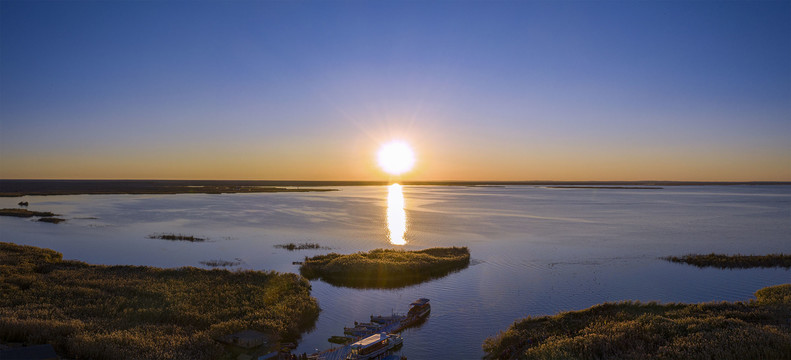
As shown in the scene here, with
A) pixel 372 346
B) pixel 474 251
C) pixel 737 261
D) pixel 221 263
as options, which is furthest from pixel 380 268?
pixel 737 261

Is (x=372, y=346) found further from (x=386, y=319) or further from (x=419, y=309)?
(x=419, y=309)

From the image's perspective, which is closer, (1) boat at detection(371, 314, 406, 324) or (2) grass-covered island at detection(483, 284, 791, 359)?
(2) grass-covered island at detection(483, 284, 791, 359)

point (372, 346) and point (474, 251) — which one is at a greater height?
point (372, 346)

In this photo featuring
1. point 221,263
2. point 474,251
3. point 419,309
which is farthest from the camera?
point 474,251

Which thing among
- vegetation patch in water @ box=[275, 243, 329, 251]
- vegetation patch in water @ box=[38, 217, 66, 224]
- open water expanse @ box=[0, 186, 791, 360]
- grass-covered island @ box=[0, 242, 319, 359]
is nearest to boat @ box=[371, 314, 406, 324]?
open water expanse @ box=[0, 186, 791, 360]

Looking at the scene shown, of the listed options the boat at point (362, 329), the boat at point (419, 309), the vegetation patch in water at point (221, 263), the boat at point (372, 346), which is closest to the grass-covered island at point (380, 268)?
the vegetation patch in water at point (221, 263)

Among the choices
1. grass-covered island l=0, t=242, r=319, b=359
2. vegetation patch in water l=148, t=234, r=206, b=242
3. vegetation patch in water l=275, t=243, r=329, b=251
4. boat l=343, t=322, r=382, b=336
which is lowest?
boat l=343, t=322, r=382, b=336

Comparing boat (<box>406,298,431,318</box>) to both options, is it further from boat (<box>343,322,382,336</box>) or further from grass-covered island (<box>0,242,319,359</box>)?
grass-covered island (<box>0,242,319,359</box>)

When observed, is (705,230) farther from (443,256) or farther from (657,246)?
(443,256)
